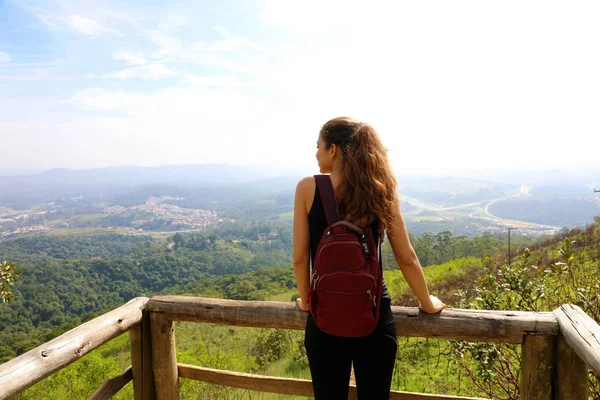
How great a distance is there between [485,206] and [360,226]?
15949cm

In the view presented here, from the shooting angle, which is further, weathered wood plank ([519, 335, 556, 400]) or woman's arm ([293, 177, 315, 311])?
weathered wood plank ([519, 335, 556, 400])

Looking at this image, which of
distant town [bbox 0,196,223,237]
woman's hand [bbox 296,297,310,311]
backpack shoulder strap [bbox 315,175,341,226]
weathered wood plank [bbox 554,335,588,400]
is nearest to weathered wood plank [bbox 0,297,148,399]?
woman's hand [bbox 296,297,310,311]

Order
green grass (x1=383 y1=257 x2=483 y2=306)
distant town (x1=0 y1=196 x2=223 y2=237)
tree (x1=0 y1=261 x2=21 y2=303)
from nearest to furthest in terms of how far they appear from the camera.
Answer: tree (x1=0 y1=261 x2=21 y2=303) < green grass (x1=383 y1=257 x2=483 y2=306) < distant town (x1=0 y1=196 x2=223 y2=237)

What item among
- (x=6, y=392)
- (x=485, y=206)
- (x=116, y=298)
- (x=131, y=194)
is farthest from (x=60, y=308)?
(x=131, y=194)

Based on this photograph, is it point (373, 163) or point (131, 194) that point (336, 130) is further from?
point (131, 194)

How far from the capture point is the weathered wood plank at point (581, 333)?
116cm

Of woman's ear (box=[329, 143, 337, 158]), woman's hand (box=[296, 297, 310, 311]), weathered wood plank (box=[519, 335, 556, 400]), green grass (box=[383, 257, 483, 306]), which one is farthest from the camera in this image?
green grass (box=[383, 257, 483, 306])

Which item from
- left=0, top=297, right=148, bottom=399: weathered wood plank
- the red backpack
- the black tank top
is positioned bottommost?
left=0, top=297, right=148, bottom=399: weathered wood plank

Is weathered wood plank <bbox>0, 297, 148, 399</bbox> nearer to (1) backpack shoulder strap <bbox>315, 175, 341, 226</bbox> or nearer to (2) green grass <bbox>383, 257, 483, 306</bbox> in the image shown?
(1) backpack shoulder strap <bbox>315, 175, 341, 226</bbox>

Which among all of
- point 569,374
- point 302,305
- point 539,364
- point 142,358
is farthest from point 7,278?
point 569,374

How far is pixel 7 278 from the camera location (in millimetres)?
2979

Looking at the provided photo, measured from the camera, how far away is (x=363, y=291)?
123 centimetres

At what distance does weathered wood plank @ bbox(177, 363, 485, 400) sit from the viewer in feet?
5.70

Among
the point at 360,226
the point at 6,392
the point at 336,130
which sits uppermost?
the point at 336,130
